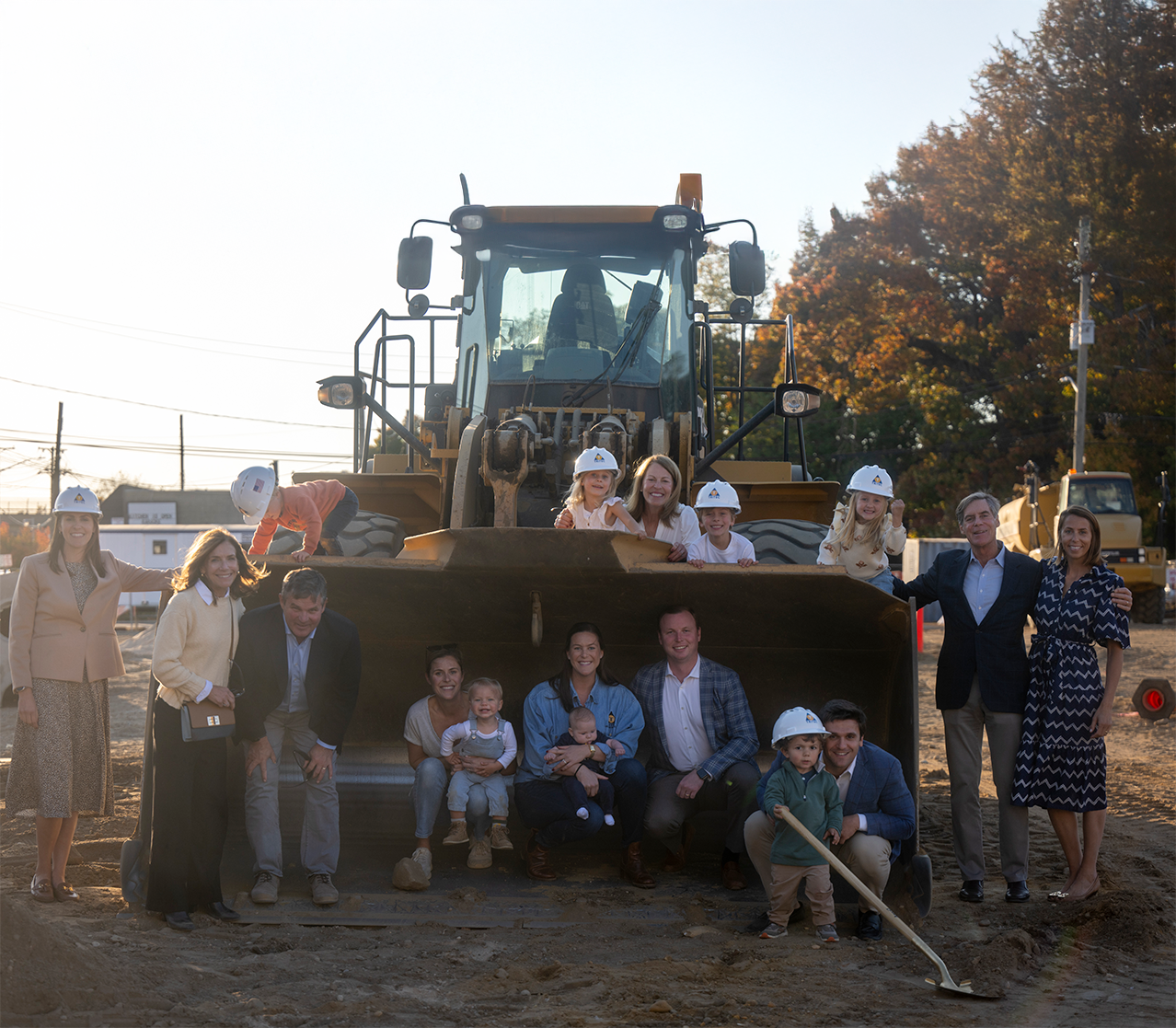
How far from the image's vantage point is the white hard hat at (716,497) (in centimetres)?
568

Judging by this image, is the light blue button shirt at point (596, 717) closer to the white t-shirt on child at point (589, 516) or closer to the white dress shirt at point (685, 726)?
the white dress shirt at point (685, 726)

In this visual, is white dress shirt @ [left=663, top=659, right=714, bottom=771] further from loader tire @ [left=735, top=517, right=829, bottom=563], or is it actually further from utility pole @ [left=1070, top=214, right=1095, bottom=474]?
utility pole @ [left=1070, top=214, right=1095, bottom=474]

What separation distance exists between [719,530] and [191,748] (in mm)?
2532

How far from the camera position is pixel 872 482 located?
5516mm

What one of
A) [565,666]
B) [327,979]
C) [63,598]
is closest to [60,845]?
[63,598]

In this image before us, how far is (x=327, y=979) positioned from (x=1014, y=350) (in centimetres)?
Answer: 2776

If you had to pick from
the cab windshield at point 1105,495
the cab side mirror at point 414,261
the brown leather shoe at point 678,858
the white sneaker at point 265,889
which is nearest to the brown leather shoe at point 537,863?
the brown leather shoe at point 678,858

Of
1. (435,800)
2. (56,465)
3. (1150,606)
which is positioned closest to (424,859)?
(435,800)

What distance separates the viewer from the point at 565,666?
5.39m

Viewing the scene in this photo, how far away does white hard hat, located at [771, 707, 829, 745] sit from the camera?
457 cm

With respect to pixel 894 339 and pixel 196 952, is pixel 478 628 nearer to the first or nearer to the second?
pixel 196 952

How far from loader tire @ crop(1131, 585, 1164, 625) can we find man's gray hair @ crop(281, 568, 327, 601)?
18.7m

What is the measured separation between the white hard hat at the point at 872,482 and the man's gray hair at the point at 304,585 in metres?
2.37

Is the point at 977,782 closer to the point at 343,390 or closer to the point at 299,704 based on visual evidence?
the point at 299,704
